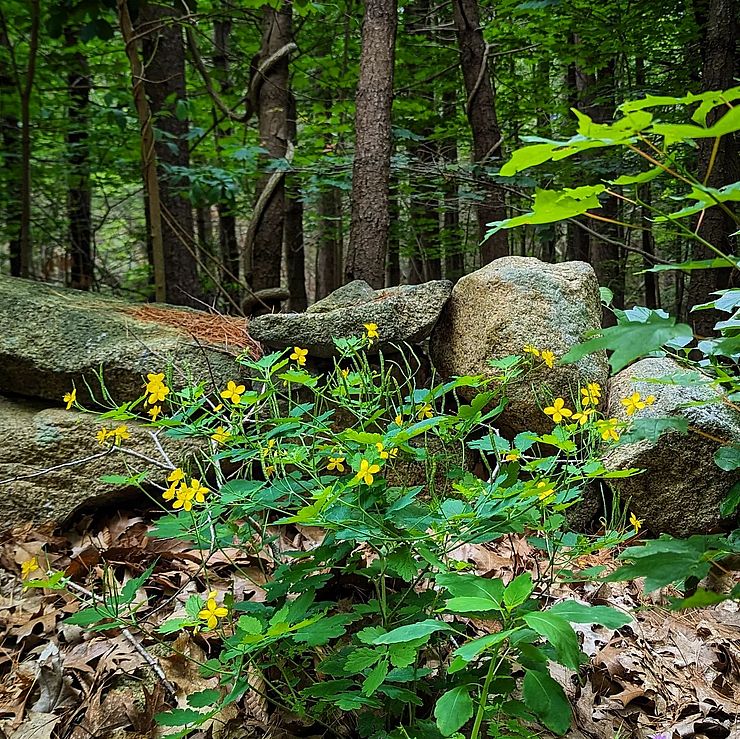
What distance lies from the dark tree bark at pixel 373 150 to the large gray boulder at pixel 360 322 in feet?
3.02

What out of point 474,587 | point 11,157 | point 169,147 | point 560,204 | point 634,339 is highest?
point 11,157

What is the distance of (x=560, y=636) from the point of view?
0.96 metres

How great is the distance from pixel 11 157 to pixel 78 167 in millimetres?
1372

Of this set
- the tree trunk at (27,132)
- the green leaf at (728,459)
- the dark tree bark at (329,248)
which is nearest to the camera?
the green leaf at (728,459)

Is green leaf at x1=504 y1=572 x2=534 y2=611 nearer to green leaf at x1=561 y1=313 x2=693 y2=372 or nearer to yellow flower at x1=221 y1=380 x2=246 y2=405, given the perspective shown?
green leaf at x1=561 y1=313 x2=693 y2=372

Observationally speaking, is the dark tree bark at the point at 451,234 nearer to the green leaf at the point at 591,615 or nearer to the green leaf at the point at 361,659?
the green leaf at the point at 361,659

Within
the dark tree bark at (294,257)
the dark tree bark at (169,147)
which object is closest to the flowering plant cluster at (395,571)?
the dark tree bark at (169,147)

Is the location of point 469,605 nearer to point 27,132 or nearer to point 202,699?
point 202,699

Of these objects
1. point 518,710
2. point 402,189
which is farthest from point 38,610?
point 402,189

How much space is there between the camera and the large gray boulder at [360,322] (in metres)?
2.74

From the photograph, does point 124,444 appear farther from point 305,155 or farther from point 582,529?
point 305,155

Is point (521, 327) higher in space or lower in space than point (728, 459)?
higher

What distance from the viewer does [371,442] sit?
1369mm

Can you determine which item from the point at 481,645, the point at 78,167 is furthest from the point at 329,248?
the point at 481,645
